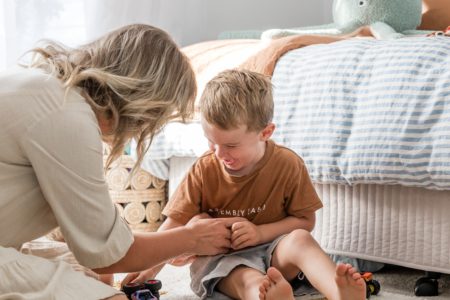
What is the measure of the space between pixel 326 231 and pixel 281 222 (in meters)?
0.31

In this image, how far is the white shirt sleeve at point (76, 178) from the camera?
1.15 metres

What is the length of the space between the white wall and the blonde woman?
4.99 feet

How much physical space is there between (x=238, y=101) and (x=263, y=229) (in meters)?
0.26

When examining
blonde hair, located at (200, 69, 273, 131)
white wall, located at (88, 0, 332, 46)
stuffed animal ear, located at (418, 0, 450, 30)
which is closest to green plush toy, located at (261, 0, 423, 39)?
stuffed animal ear, located at (418, 0, 450, 30)

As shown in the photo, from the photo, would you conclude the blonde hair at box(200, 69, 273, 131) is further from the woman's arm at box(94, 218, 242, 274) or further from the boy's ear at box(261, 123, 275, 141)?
the woman's arm at box(94, 218, 242, 274)

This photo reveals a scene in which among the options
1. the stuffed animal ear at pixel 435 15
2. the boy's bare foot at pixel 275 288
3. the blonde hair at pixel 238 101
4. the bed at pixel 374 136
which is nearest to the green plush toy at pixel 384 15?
the stuffed animal ear at pixel 435 15

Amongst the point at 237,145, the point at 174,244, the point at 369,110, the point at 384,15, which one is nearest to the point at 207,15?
the point at 384,15

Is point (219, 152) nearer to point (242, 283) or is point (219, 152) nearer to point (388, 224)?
point (242, 283)

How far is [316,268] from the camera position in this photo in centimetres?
135

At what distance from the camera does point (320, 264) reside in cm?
134

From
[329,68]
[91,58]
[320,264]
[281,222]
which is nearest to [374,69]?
[329,68]

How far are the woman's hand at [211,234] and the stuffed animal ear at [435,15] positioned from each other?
1.59 meters

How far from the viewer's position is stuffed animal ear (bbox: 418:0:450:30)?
8.93ft

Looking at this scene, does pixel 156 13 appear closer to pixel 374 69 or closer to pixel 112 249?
pixel 374 69
